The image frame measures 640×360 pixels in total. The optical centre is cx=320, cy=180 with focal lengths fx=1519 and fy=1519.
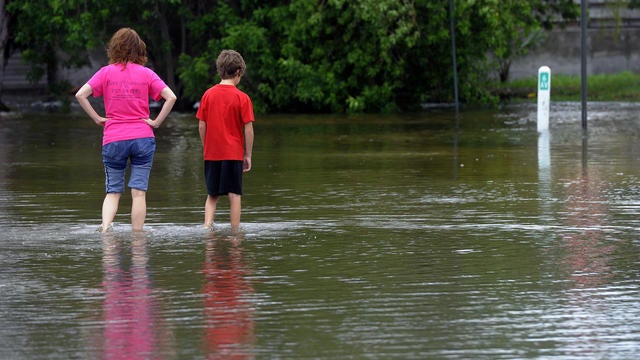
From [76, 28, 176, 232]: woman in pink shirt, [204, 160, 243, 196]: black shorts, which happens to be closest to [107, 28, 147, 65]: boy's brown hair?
[76, 28, 176, 232]: woman in pink shirt

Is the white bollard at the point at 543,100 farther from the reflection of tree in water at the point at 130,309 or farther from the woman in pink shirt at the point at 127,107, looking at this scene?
the reflection of tree in water at the point at 130,309

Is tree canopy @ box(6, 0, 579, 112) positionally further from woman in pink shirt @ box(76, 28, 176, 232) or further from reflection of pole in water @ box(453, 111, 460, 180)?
woman in pink shirt @ box(76, 28, 176, 232)

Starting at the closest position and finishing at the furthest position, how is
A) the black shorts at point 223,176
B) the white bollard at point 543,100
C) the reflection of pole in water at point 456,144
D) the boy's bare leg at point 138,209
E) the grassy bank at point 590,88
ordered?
the boy's bare leg at point 138,209
the black shorts at point 223,176
the reflection of pole in water at point 456,144
the white bollard at point 543,100
the grassy bank at point 590,88

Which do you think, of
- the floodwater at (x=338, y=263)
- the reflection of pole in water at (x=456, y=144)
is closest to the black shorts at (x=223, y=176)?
the floodwater at (x=338, y=263)

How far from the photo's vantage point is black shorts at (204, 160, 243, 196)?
1152 cm

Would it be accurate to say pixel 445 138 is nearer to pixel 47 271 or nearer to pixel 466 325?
pixel 47 271

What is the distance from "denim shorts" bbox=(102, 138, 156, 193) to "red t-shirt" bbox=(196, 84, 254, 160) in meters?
0.48

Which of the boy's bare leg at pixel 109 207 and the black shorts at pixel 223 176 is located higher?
the black shorts at pixel 223 176

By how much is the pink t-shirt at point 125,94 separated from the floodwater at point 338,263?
0.78 meters

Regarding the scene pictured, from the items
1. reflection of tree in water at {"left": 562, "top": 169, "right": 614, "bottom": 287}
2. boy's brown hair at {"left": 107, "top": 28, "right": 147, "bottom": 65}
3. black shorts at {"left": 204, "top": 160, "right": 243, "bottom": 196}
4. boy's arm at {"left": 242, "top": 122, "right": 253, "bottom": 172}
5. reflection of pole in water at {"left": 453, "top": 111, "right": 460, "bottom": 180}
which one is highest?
boy's brown hair at {"left": 107, "top": 28, "right": 147, "bottom": 65}

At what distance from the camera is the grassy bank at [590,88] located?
117 ft

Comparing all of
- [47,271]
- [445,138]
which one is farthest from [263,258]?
[445,138]

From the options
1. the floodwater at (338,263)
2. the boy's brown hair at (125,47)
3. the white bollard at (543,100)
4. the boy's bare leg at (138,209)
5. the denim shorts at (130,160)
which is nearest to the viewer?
the floodwater at (338,263)

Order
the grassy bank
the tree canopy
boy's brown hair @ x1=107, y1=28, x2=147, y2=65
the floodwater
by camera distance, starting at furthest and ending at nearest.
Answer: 1. the grassy bank
2. the tree canopy
3. boy's brown hair @ x1=107, y1=28, x2=147, y2=65
4. the floodwater
